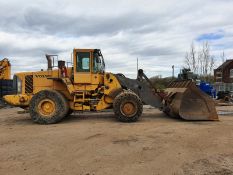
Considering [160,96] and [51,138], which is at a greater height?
[160,96]

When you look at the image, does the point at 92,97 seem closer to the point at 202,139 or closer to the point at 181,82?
the point at 181,82

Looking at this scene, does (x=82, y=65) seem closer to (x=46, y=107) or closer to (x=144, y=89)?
(x=46, y=107)

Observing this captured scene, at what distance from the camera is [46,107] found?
13773 millimetres

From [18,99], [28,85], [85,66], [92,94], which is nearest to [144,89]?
[92,94]

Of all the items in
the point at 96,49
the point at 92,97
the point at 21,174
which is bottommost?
the point at 21,174

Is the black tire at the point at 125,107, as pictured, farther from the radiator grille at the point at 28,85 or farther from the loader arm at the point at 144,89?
the radiator grille at the point at 28,85

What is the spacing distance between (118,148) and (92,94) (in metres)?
5.70

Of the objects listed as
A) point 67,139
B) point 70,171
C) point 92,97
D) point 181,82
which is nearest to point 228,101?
point 181,82

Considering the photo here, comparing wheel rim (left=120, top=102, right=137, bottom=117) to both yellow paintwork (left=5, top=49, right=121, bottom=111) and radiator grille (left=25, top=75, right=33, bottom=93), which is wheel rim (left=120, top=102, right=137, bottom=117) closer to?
yellow paintwork (left=5, top=49, right=121, bottom=111)

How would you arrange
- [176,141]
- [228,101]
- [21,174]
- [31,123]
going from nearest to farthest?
1. [21,174]
2. [176,141]
3. [31,123]
4. [228,101]

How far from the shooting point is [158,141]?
9.57 m

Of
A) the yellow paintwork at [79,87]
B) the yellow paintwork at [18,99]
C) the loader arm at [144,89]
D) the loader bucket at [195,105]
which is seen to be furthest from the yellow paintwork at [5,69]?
the loader bucket at [195,105]

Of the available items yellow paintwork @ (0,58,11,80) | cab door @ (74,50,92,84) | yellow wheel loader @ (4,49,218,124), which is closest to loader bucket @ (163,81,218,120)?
yellow wheel loader @ (4,49,218,124)

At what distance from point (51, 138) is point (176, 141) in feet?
11.1
